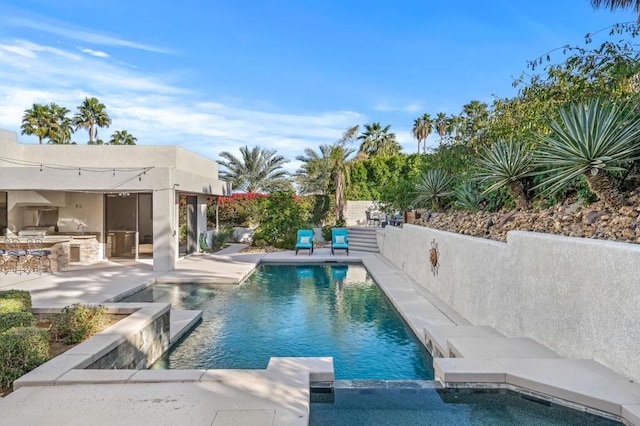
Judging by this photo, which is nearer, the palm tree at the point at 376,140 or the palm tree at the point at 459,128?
the palm tree at the point at 459,128

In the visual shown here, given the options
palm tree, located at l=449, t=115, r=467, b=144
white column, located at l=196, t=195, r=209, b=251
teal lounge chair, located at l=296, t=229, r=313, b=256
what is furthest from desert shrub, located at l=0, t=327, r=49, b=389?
white column, located at l=196, t=195, r=209, b=251

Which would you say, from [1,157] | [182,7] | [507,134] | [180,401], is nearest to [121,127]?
[1,157]

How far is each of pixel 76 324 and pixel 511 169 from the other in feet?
24.3

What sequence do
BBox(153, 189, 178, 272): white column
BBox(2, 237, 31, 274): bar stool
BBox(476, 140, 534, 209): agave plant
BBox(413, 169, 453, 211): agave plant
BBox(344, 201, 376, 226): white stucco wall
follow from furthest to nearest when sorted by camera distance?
BBox(344, 201, 376, 226): white stucco wall, BBox(413, 169, 453, 211): agave plant, BBox(153, 189, 178, 272): white column, BBox(2, 237, 31, 274): bar stool, BBox(476, 140, 534, 209): agave plant

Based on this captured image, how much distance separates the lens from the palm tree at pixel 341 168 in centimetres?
2352

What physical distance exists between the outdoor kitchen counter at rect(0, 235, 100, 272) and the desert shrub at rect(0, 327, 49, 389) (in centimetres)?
866

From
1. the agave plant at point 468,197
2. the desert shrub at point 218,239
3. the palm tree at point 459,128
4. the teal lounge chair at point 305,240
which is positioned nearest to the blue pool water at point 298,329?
the agave plant at point 468,197

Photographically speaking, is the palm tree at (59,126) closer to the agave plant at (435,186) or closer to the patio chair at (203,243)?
the patio chair at (203,243)

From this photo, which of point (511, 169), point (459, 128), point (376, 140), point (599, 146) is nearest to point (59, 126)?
point (376, 140)

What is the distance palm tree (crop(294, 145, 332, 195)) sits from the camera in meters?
27.2

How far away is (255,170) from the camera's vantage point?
2902 centimetres

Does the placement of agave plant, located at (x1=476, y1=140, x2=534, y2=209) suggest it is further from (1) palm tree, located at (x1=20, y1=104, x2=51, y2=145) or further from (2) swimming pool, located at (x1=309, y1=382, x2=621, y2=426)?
(1) palm tree, located at (x1=20, y1=104, x2=51, y2=145)

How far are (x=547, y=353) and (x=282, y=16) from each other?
42.7 feet

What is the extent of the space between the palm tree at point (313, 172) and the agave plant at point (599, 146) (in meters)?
21.2
